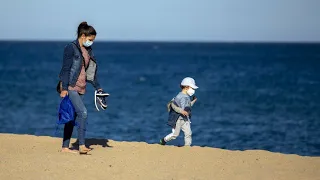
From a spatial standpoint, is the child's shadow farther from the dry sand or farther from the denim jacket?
the denim jacket

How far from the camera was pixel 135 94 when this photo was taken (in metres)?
39.0

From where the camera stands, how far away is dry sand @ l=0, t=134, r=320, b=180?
8.87 m

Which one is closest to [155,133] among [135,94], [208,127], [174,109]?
[208,127]

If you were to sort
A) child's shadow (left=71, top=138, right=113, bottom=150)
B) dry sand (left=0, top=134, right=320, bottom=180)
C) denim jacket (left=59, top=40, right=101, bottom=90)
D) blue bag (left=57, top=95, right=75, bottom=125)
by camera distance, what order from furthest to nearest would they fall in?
child's shadow (left=71, top=138, right=113, bottom=150)
blue bag (left=57, top=95, right=75, bottom=125)
denim jacket (left=59, top=40, right=101, bottom=90)
dry sand (left=0, top=134, right=320, bottom=180)

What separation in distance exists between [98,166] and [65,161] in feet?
1.68

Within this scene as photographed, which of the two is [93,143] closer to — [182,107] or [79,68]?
[182,107]

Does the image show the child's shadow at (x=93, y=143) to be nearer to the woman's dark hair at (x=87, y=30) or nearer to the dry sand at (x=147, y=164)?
the dry sand at (x=147, y=164)

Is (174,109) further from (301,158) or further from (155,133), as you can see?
(155,133)

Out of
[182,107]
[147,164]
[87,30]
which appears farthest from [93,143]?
[87,30]

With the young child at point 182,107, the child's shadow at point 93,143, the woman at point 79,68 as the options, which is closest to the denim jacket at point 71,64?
the woman at point 79,68

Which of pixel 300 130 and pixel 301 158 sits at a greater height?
pixel 300 130

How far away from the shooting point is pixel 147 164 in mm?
9539

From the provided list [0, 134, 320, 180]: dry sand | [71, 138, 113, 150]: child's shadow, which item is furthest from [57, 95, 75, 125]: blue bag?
[71, 138, 113, 150]: child's shadow

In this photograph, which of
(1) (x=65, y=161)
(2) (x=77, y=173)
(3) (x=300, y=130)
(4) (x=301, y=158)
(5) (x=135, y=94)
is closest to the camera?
(2) (x=77, y=173)
